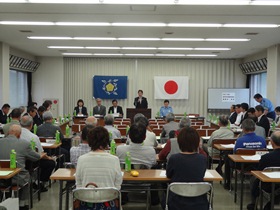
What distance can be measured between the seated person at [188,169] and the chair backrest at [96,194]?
23.7 inches

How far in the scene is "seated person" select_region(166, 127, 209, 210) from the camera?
3115 mm

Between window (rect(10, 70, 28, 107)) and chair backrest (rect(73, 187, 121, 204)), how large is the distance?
10.4 m

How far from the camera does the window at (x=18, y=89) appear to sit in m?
12.7

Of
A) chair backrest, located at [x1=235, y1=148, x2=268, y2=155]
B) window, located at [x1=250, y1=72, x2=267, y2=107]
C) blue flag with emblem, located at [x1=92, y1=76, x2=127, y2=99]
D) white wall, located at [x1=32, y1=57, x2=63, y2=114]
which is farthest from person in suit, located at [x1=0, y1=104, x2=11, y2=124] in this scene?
window, located at [x1=250, y1=72, x2=267, y2=107]

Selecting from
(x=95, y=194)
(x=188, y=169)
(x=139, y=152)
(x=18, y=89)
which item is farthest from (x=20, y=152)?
(x=18, y=89)

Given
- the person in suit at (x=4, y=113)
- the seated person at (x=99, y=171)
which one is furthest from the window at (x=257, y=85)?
the seated person at (x=99, y=171)

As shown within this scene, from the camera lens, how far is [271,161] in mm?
4008

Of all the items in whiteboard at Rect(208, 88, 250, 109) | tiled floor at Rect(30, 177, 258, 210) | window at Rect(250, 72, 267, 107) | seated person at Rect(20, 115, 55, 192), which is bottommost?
tiled floor at Rect(30, 177, 258, 210)

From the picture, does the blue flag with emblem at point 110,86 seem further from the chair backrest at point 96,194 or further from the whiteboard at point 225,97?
the chair backrest at point 96,194

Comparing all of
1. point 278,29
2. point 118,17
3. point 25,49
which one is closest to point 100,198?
point 118,17

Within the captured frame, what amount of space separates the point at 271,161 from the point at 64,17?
191 inches

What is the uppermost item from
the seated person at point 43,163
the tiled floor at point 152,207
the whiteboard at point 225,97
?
the whiteboard at point 225,97

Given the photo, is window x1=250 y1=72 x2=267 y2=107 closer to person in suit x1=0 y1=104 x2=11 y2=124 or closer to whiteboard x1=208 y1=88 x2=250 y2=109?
whiteboard x1=208 y1=88 x2=250 y2=109

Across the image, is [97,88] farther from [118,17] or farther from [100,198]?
[100,198]
